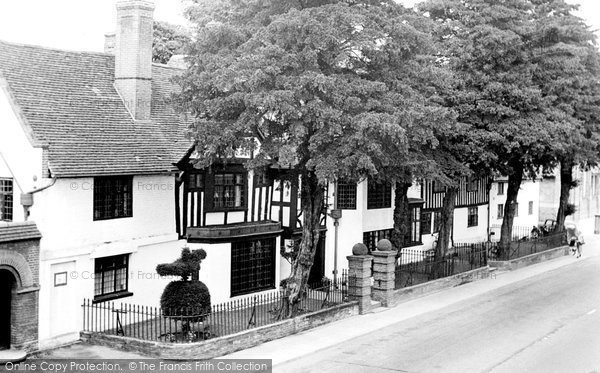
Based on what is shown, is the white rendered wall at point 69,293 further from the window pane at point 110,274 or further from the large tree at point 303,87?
the large tree at point 303,87

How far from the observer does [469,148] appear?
103ft

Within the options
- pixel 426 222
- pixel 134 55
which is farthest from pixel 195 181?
pixel 426 222

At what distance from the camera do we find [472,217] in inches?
1763

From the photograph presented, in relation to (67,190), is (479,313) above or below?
below

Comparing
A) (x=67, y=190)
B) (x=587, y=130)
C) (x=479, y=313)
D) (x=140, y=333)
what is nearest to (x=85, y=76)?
(x=67, y=190)

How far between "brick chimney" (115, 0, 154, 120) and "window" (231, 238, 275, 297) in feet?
19.6

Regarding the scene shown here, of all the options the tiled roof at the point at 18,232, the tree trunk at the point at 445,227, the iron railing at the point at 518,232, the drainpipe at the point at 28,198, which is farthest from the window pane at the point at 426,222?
the tiled roof at the point at 18,232

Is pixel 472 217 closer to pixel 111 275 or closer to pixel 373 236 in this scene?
pixel 373 236

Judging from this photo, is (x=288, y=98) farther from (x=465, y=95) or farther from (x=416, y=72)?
(x=465, y=95)

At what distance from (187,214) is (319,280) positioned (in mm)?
8200

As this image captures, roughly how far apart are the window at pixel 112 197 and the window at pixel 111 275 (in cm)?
138

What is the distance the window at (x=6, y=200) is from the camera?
66.8 feet

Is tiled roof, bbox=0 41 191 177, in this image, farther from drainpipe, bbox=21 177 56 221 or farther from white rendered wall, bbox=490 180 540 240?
white rendered wall, bbox=490 180 540 240

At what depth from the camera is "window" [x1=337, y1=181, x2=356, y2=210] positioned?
31625mm
